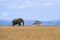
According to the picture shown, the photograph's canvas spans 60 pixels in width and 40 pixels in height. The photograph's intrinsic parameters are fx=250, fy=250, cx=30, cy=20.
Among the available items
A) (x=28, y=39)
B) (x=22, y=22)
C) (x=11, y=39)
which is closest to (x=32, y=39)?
(x=28, y=39)

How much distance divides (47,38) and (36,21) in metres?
26.9

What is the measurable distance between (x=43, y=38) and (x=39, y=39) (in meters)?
0.35

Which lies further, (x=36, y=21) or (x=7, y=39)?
(x=36, y=21)

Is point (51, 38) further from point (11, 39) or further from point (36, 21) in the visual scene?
point (36, 21)

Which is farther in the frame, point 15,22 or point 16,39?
point 15,22

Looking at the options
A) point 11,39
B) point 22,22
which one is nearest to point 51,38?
point 11,39

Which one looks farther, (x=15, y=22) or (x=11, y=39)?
(x=15, y=22)

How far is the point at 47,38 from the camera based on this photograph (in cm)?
1228

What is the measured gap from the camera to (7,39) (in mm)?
11805

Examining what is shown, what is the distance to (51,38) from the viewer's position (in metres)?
12.4

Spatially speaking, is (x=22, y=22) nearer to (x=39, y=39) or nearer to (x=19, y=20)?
(x=19, y=20)

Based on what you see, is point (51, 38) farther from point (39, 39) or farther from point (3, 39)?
point (3, 39)

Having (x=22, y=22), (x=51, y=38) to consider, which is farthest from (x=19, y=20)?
(x=51, y=38)

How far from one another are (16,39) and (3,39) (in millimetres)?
624
